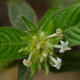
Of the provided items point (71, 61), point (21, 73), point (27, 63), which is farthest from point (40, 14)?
point (27, 63)

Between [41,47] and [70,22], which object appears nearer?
[41,47]

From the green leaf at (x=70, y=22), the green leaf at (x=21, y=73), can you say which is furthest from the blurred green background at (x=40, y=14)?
the green leaf at (x=70, y=22)

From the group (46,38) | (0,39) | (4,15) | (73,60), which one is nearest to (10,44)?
(0,39)

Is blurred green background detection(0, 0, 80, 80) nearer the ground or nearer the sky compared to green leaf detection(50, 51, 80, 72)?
nearer the sky

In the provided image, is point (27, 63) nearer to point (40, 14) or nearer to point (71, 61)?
point (71, 61)

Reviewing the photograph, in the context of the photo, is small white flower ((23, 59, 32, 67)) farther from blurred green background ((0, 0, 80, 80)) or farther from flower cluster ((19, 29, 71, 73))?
blurred green background ((0, 0, 80, 80))

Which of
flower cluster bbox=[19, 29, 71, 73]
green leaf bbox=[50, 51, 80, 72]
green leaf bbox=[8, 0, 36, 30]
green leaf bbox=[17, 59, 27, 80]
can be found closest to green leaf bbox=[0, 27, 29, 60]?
flower cluster bbox=[19, 29, 71, 73]
